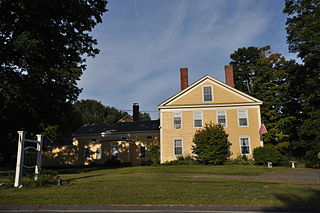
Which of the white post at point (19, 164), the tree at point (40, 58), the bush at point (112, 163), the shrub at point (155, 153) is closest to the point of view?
the white post at point (19, 164)

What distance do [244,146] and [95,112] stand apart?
163 feet

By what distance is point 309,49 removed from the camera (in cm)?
2645

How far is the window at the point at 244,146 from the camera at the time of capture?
26516mm

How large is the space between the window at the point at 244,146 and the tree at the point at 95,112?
1673 inches

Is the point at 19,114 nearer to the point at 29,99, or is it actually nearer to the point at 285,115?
the point at 29,99

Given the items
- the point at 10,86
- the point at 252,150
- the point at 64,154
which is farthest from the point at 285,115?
the point at 10,86

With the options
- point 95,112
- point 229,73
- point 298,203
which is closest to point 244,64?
point 229,73

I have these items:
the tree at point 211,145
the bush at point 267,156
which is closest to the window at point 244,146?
the bush at point 267,156

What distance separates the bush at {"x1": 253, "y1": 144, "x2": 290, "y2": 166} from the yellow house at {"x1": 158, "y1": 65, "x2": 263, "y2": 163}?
1.59 metres

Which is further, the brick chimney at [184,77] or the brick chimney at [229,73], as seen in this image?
the brick chimney at [184,77]

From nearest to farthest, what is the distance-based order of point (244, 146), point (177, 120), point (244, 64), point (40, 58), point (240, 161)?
point (40, 58), point (240, 161), point (244, 146), point (177, 120), point (244, 64)

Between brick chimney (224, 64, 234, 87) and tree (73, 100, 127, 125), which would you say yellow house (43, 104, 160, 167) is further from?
tree (73, 100, 127, 125)

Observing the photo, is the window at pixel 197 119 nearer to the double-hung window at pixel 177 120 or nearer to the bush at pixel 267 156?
the double-hung window at pixel 177 120

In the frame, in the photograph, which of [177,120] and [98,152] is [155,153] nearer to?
[177,120]
